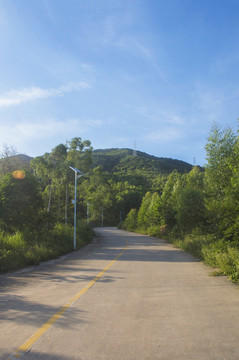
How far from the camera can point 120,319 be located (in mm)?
5371

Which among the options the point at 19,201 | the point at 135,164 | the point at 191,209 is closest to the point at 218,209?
the point at 191,209

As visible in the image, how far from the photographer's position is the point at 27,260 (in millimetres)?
13453

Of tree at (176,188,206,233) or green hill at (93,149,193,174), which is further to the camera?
green hill at (93,149,193,174)

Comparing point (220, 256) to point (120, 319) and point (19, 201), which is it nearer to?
point (120, 319)

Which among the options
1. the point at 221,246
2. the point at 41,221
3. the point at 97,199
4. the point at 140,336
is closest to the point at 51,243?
the point at 41,221

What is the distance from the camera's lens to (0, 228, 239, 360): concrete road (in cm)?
395

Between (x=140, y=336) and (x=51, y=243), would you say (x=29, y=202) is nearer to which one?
(x=51, y=243)

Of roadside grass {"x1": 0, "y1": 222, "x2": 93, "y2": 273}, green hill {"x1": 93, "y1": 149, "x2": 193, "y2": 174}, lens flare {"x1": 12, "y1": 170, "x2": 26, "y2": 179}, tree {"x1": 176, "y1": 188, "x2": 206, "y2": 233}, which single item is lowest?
roadside grass {"x1": 0, "y1": 222, "x2": 93, "y2": 273}

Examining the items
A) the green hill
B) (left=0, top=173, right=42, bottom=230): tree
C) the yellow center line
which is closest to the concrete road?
the yellow center line

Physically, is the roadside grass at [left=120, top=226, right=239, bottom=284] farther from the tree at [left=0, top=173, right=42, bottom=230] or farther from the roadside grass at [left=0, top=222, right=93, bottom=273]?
the tree at [left=0, top=173, right=42, bottom=230]

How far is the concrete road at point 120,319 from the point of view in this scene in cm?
395

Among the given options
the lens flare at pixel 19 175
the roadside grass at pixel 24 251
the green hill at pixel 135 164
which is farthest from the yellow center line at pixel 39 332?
the green hill at pixel 135 164

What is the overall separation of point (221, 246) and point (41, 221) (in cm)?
1276

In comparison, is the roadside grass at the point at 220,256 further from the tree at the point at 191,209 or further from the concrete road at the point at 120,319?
the tree at the point at 191,209
